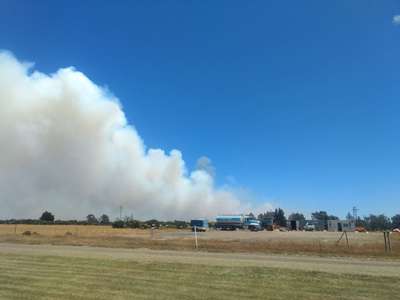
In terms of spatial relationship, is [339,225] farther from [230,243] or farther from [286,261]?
[286,261]

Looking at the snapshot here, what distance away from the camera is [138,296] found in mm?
11125

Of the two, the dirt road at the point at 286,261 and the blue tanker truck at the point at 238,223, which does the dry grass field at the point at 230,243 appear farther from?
the blue tanker truck at the point at 238,223

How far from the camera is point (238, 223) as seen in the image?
112250 mm

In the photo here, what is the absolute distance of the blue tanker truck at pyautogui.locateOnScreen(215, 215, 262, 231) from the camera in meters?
109

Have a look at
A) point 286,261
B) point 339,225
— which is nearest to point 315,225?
point 339,225

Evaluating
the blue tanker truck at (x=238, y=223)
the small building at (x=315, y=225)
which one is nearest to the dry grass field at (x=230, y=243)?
the blue tanker truck at (x=238, y=223)

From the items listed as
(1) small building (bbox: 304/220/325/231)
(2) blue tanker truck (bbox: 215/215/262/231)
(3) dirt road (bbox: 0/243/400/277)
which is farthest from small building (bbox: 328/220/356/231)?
(3) dirt road (bbox: 0/243/400/277)

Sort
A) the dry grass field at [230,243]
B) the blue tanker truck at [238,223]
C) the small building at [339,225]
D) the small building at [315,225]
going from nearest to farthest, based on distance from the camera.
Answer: the dry grass field at [230,243], the blue tanker truck at [238,223], the small building at [339,225], the small building at [315,225]

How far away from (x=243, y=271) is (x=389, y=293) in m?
5.00

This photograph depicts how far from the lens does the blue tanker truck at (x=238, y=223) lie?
358 feet

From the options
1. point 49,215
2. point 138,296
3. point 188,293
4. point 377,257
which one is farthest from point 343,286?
point 49,215

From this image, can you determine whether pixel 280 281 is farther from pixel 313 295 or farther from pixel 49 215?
pixel 49 215

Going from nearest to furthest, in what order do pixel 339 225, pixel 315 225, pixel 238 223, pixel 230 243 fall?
pixel 230 243 < pixel 238 223 < pixel 339 225 < pixel 315 225

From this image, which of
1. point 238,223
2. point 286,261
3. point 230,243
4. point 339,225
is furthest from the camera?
point 339,225
